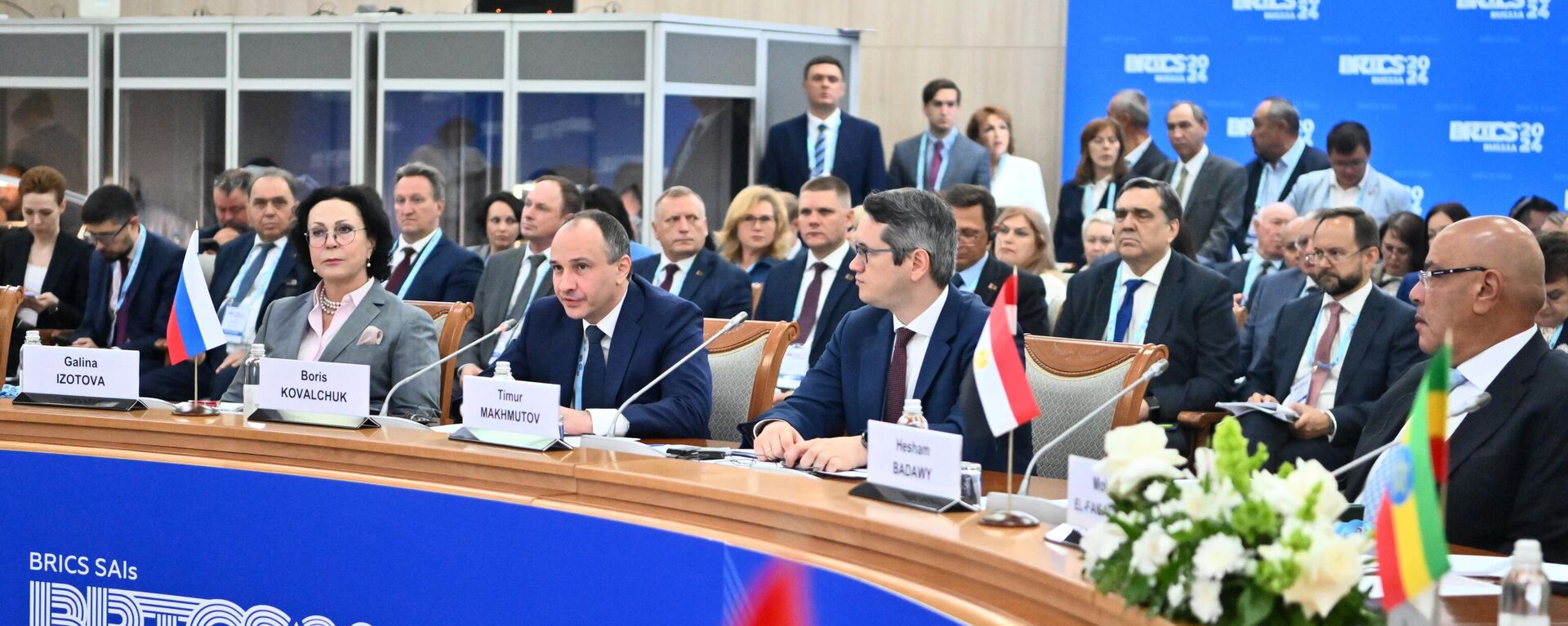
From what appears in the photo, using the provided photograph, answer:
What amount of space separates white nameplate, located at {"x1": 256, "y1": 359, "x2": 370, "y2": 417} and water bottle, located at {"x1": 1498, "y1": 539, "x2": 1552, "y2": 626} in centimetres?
191

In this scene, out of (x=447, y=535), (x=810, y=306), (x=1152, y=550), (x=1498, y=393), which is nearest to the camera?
(x=1152, y=550)

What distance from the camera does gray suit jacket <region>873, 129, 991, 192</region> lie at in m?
7.21

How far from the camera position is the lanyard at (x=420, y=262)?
17.0ft

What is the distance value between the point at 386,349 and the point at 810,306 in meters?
1.89

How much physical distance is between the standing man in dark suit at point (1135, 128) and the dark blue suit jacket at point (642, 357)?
395cm

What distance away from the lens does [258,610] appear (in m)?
2.69

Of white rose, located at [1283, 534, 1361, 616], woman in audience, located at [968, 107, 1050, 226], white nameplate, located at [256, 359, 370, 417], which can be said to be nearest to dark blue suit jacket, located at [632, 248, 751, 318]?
white nameplate, located at [256, 359, 370, 417]

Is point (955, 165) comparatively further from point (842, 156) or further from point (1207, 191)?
point (1207, 191)

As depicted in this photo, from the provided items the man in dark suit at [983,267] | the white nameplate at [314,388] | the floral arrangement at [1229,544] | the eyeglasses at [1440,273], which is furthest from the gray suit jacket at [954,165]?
the floral arrangement at [1229,544]

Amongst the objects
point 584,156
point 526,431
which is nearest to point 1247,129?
point 584,156

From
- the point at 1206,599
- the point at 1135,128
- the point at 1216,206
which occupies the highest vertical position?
the point at 1135,128

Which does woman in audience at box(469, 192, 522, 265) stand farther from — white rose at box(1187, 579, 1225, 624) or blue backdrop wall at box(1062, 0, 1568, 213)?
white rose at box(1187, 579, 1225, 624)

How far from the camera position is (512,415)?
2709 millimetres

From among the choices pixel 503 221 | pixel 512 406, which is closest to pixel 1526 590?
pixel 512 406
